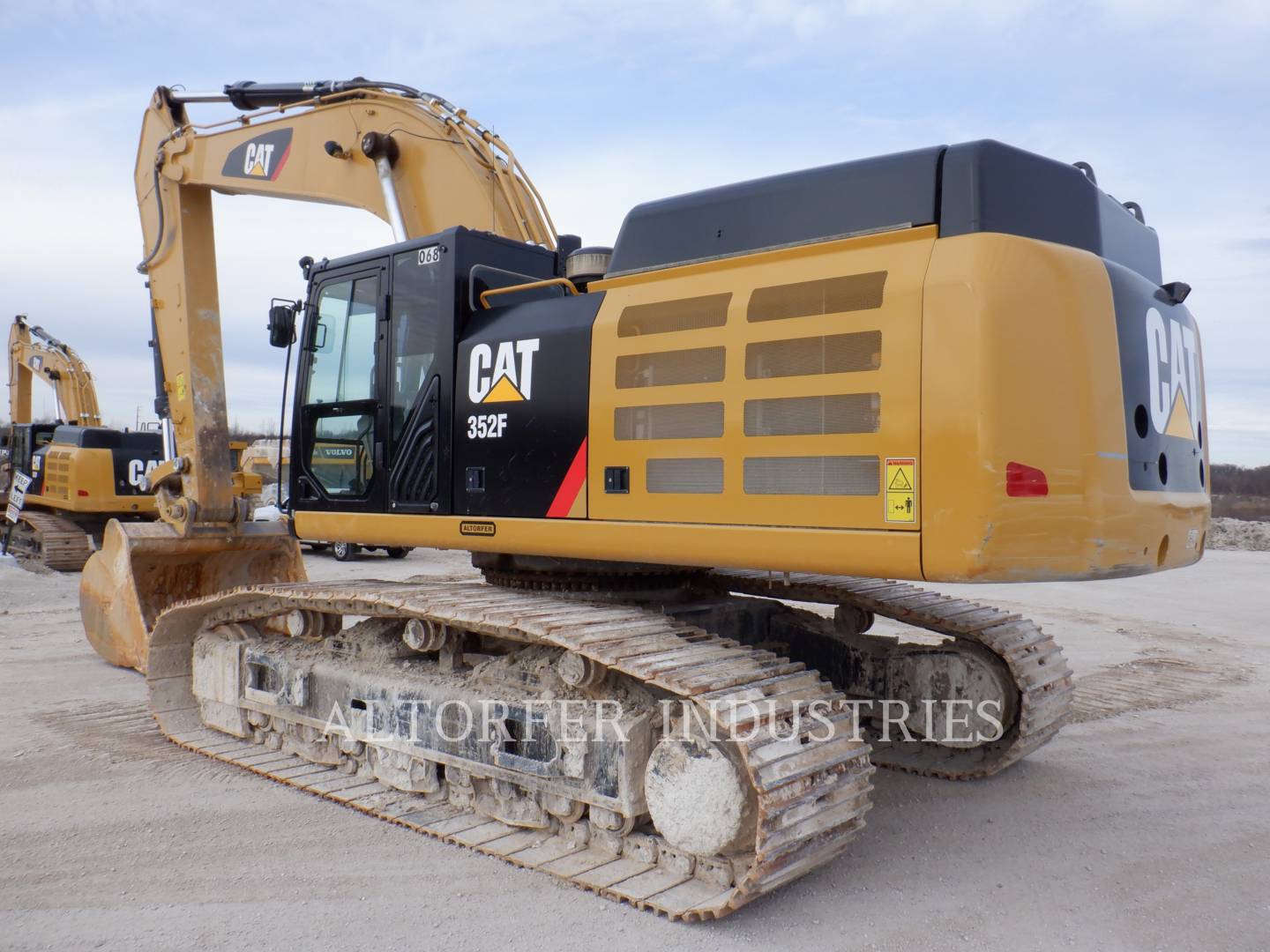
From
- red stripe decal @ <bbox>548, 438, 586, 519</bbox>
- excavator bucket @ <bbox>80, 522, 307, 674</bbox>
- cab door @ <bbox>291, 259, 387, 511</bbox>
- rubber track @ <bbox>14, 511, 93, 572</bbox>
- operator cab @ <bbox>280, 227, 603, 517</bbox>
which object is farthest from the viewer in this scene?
rubber track @ <bbox>14, 511, 93, 572</bbox>

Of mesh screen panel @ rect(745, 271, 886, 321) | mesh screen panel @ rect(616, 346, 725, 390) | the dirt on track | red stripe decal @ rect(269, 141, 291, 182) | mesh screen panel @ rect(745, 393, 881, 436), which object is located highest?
red stripe decal @ rect(269, 141, 291, 182)

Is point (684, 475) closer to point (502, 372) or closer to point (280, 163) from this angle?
point (502, 372)

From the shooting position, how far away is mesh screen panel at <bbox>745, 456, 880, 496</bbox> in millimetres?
3689

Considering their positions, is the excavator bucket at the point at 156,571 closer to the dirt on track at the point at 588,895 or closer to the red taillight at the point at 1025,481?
the dirt on track at the point at 588,895

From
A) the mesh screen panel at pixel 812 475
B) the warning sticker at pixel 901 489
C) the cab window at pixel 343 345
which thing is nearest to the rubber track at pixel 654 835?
the mesh screen panel at pixel 812 475

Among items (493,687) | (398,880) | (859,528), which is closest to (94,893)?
(398,880)

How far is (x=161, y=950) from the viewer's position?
3.43 m

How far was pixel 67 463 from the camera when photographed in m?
16.8

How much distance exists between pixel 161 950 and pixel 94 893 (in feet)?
2.19

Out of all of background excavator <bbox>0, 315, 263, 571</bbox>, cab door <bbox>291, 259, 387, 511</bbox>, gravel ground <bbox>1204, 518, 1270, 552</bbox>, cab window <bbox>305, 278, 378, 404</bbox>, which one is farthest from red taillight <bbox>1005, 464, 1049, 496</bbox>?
gravel ground <bbox>1204, 518, 1270, 552</bbox>

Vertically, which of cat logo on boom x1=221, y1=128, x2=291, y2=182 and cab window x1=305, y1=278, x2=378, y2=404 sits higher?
cat logo on boom x1=221, y1=128, x2=291, y2=182

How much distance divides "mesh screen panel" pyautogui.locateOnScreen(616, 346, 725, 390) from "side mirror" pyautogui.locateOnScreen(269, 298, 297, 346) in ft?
7.57

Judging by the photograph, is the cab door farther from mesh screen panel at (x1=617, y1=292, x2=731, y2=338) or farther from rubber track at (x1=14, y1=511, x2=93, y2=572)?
rubber track at (x1=14, y1=511, x2=93, y2=572)

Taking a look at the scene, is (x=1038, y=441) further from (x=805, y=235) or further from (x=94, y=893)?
(x=94, y=893)
